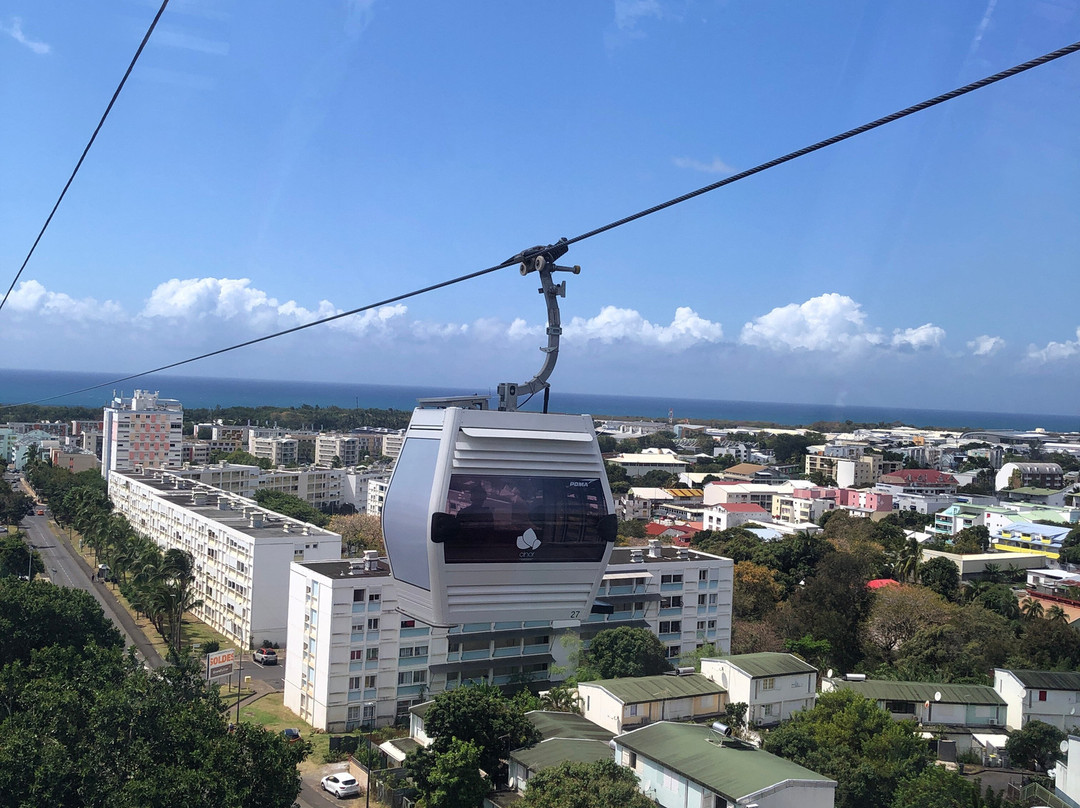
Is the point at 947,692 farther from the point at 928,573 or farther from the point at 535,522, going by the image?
the point at 535,522

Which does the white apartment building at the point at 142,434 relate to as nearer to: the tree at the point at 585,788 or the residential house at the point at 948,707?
the residential house at the point at 948,707

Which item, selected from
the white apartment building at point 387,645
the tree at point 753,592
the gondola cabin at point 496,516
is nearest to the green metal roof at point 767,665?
the white apartment building at point 387,645

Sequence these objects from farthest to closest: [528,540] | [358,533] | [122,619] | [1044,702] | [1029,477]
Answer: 1. [1029,477]
2. [358,533]
3. [122,619]
4. [1044,702]
5. [528,540]

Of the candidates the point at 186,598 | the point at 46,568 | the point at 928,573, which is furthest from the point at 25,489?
the point at 928,573

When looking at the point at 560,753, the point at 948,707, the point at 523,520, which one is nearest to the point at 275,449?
the point at 948,707

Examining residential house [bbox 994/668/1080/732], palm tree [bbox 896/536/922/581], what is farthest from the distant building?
residential house [bbox 994/668/1080/732]

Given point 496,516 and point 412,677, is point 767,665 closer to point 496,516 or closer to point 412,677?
point 412,677
